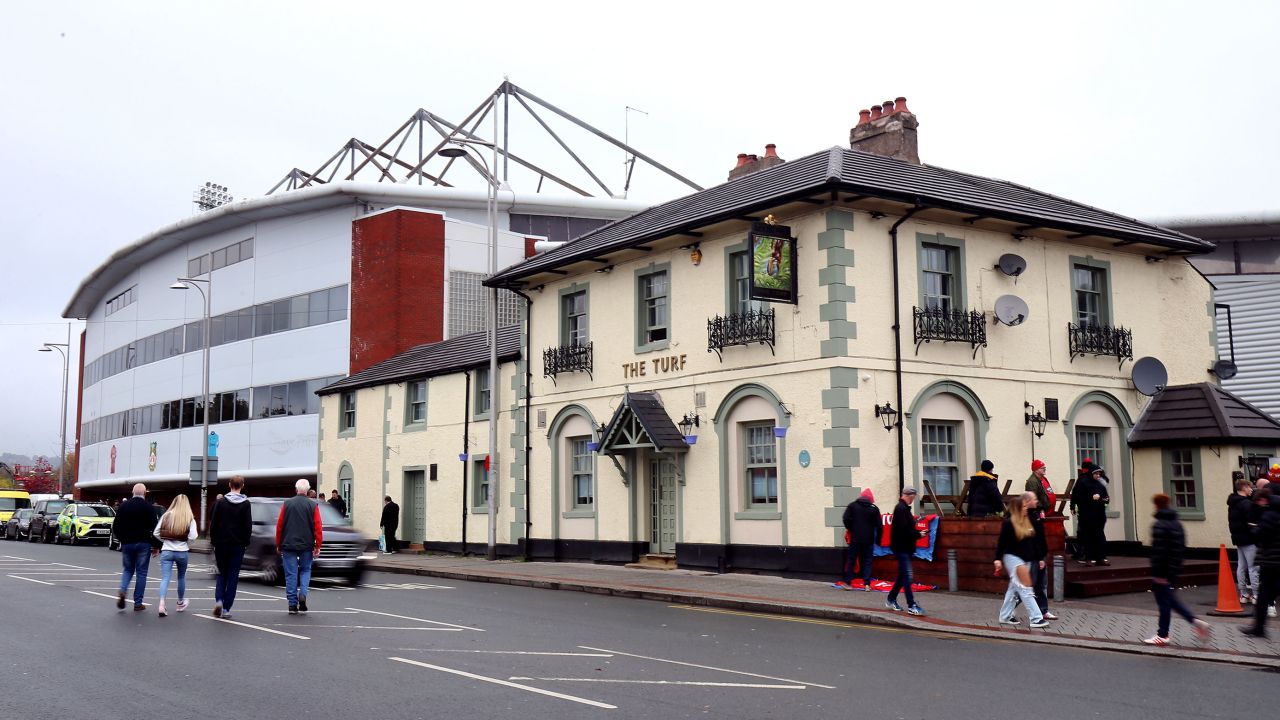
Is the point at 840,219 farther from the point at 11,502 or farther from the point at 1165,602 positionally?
the point at 11,502

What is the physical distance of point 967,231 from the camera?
2167 cm

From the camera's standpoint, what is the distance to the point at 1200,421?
2198cm

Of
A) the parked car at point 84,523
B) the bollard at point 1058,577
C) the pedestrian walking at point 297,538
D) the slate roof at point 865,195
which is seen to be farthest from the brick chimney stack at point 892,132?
the parked car at point 84,523

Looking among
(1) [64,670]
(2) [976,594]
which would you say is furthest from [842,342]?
(1) [64,670]

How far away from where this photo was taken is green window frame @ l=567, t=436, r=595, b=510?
25.7 metres

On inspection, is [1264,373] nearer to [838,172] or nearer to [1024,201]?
[1024,201]

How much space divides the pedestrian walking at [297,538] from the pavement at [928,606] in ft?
19.6

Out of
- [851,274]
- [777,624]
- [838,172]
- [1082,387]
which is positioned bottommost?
[777,624]

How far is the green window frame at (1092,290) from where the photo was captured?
23.2 metres

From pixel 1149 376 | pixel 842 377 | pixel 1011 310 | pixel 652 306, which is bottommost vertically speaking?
pixel 842 377

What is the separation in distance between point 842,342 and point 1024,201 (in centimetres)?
639

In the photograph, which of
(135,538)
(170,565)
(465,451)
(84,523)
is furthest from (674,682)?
(84,523)

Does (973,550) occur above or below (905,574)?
above

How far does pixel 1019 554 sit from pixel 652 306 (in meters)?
11.9
